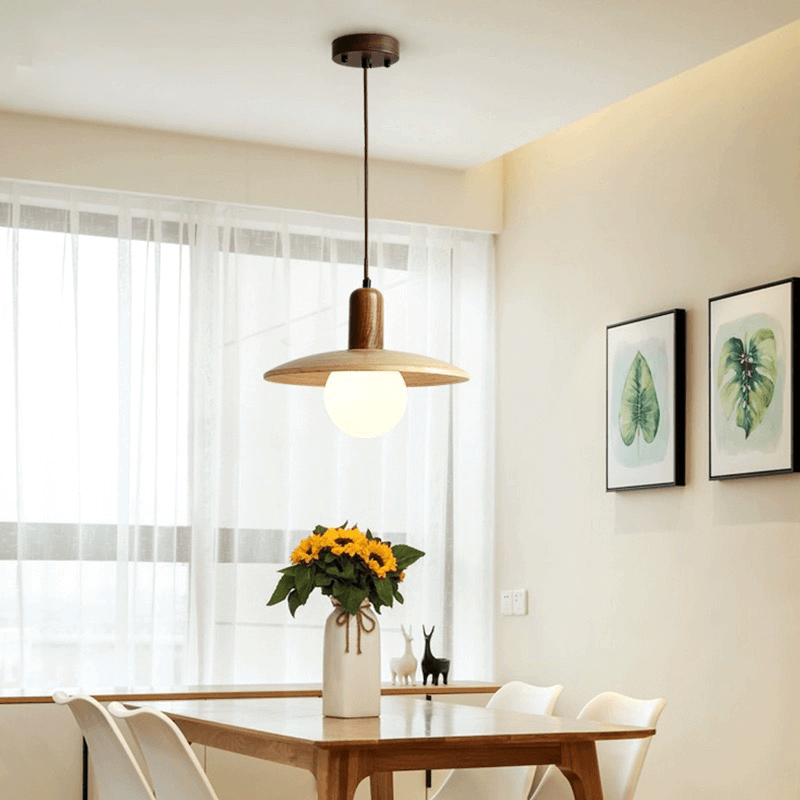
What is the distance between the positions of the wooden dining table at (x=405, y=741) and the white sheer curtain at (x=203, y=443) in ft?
3.99

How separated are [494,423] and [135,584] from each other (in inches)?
60.6

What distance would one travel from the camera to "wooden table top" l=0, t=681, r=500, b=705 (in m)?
4.22

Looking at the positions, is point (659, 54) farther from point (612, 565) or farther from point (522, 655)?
point (522, 655)

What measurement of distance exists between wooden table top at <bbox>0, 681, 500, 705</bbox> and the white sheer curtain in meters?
0.17

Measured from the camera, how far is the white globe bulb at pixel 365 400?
345 centimetres

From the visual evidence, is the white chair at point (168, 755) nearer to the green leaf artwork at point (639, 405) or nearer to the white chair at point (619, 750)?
the white chair at point (619, 750)

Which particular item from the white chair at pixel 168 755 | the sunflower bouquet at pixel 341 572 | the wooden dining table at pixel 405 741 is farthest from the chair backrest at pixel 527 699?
the white chair at pixel 168 755

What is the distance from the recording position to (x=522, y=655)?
4961mm

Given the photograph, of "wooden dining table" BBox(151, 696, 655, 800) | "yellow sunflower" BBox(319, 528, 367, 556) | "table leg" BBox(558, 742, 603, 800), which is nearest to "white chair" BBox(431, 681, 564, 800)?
"wooden dining table" BBox(151, 696, 655, 800)

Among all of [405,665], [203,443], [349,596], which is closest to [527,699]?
[405,665]

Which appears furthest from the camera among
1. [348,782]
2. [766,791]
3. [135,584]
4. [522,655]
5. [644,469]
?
[522,655]

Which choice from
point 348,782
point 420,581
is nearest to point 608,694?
point 348,782

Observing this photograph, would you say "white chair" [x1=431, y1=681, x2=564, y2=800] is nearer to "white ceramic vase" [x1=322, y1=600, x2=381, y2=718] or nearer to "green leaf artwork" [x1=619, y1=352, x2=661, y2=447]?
"white ceramic vase" [x1=322, y1=600, x2=381, y2=718]

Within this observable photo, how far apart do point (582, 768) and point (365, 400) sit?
1063 mm
